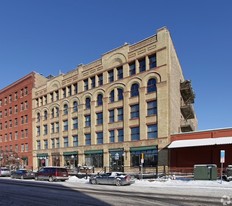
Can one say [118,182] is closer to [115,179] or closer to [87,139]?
[115,179]

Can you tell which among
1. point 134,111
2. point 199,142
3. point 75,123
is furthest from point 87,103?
point 199,142

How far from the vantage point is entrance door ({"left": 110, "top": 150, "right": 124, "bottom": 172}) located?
44.6 metres

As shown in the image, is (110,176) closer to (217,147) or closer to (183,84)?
(217,147)

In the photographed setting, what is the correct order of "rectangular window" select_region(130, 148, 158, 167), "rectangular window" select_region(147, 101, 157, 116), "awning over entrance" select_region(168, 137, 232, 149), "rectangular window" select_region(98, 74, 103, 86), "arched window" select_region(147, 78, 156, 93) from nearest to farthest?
"awning over entrance" select_region(168, 137, 232, 149), "rectangular window" select_region(130, 148, 158, 167), "rectangular window" select_region(147, 101, 157, 116), "arched window" select_region(147, 78, 156, 93), "rectangular window" select_region(98, 74, 103, 86)

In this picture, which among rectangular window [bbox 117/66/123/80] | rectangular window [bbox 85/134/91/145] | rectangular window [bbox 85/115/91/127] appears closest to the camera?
rectangular window [bbox 117/66/123/80]

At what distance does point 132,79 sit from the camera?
44594mm

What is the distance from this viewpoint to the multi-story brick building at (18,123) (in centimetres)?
6550

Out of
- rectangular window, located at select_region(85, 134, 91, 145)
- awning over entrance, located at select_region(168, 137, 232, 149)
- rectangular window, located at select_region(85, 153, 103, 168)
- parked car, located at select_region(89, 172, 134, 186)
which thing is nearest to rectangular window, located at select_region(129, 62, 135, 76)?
awning over entrance, located at select_region(168, 137, 232, 149)

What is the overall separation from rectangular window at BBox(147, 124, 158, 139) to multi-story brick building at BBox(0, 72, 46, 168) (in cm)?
3184

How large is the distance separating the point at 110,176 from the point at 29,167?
39.0m

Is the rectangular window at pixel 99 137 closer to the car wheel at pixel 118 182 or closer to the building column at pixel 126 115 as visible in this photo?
the building column at pixel 126 115

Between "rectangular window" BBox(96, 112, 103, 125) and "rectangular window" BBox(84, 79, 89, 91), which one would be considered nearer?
"rectangular window" BBox(96, 112, 103, 125)

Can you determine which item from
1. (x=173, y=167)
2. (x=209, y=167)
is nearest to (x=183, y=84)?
(x=173, y=167)

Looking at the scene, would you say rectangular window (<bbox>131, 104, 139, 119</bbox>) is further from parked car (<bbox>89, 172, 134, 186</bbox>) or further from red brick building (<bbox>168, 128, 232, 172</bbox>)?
parked car (<bbox>89, 172, 134, 186</bbox>)
